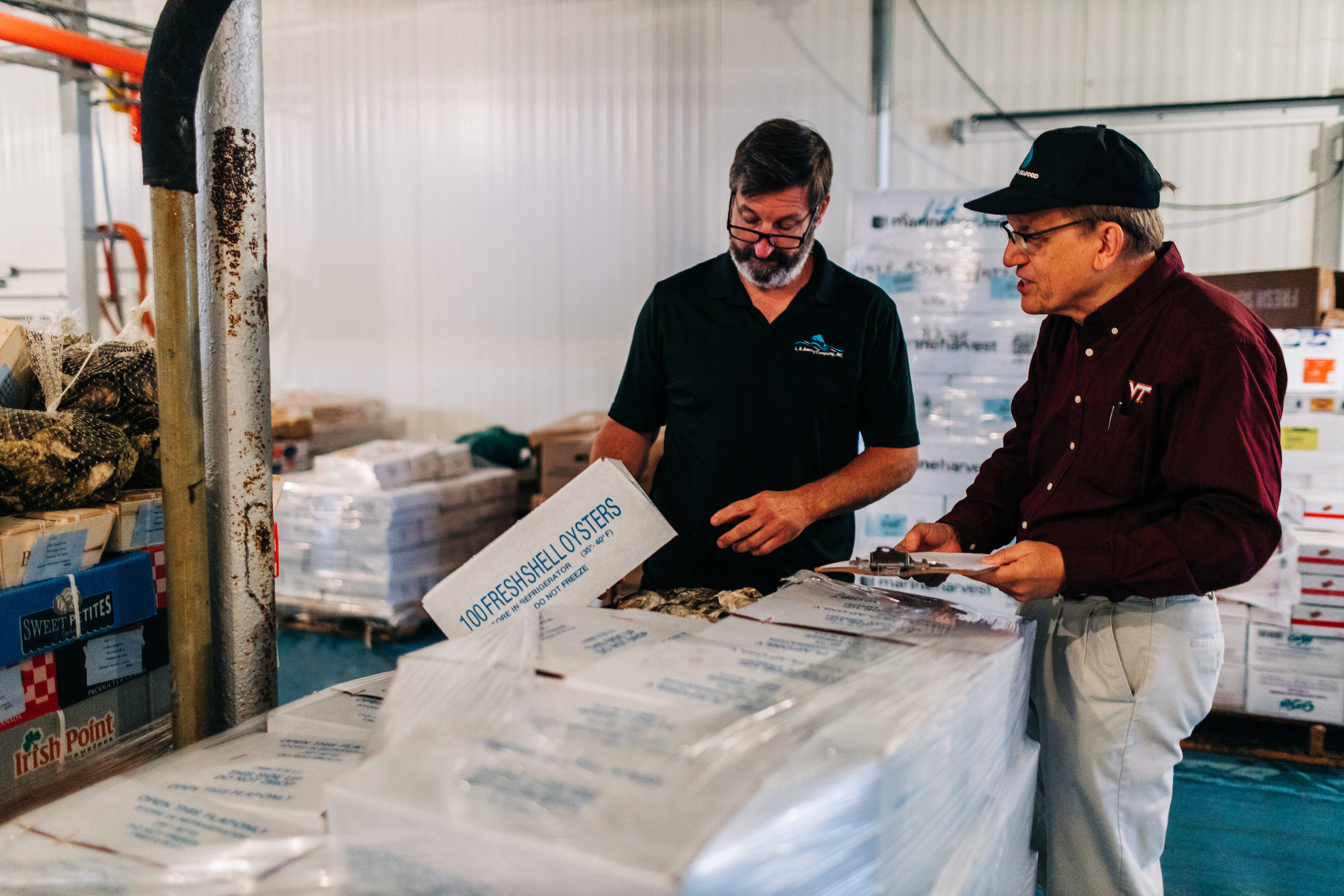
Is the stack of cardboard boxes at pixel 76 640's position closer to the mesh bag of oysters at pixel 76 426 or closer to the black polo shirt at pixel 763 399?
the mesh bag of oysters at pixel 76 426

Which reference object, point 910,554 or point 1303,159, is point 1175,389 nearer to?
point 910,554

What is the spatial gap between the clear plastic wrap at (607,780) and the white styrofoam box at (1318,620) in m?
3.03

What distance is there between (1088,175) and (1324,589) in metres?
2.92

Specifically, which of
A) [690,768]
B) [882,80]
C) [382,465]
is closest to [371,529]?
[382,465]

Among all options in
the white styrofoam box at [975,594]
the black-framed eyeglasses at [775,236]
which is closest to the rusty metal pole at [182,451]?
the black-framed eyeglasses at [775,236]

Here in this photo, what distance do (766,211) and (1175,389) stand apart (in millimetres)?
969

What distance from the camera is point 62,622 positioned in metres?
1.38

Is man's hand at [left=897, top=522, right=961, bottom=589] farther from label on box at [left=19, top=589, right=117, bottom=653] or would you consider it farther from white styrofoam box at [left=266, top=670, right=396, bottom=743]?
label on box at [left=19, top=589, right=117, bottom=653]

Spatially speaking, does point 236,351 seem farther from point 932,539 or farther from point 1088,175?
point 1088,175

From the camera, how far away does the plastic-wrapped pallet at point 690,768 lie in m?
0.74

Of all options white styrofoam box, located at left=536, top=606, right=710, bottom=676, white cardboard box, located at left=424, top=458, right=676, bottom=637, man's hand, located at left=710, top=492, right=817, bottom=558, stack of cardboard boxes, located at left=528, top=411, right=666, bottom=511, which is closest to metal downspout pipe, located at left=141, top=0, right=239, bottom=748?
white cardboard box, located at left=424, top=458, right=676, bottom=637

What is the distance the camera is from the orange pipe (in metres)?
3.68

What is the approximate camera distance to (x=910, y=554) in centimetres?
149

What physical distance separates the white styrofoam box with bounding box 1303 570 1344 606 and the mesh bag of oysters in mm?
4003
